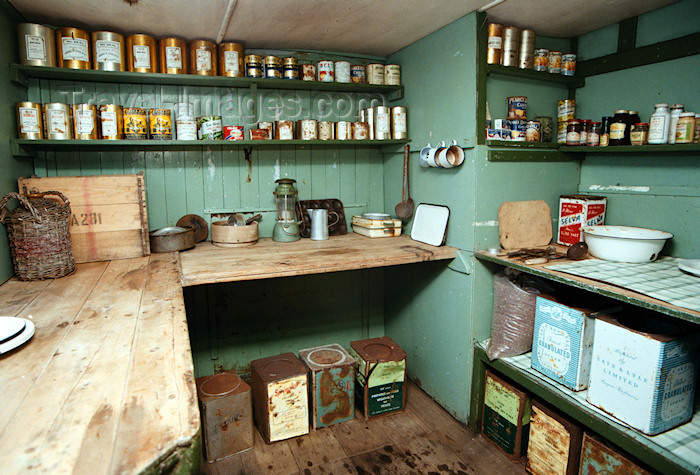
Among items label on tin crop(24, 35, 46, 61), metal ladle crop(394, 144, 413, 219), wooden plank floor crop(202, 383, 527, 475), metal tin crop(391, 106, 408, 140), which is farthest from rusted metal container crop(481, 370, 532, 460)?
label on tin crop(24, 35, 46, 61)

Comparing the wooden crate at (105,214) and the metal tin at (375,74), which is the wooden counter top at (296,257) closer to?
the wooden crate at (105,214)

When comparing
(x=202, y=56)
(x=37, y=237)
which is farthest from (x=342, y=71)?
(x=37, y=237)

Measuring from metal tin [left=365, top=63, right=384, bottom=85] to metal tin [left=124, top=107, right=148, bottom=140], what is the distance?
138 centimetres

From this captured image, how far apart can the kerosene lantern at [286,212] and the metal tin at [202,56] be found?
2.45 feet

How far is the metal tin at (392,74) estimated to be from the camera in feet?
8.91

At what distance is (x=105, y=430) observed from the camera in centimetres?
79

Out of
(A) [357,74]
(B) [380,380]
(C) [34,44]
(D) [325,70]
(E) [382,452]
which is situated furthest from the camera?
(A) [357,74]

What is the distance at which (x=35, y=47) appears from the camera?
78.2 inches

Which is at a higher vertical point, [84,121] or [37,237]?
[84,121]

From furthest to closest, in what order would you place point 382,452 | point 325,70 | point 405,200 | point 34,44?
point 405,200 → point 325,70 → point 382,452 → point 34,44

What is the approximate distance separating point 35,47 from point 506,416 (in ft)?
9.60

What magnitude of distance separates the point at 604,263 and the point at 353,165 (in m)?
1.70

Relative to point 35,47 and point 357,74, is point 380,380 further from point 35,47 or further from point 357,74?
point 35,47

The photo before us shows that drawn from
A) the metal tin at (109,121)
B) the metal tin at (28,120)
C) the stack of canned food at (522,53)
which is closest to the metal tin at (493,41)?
the stack of canned food at (522,53)
